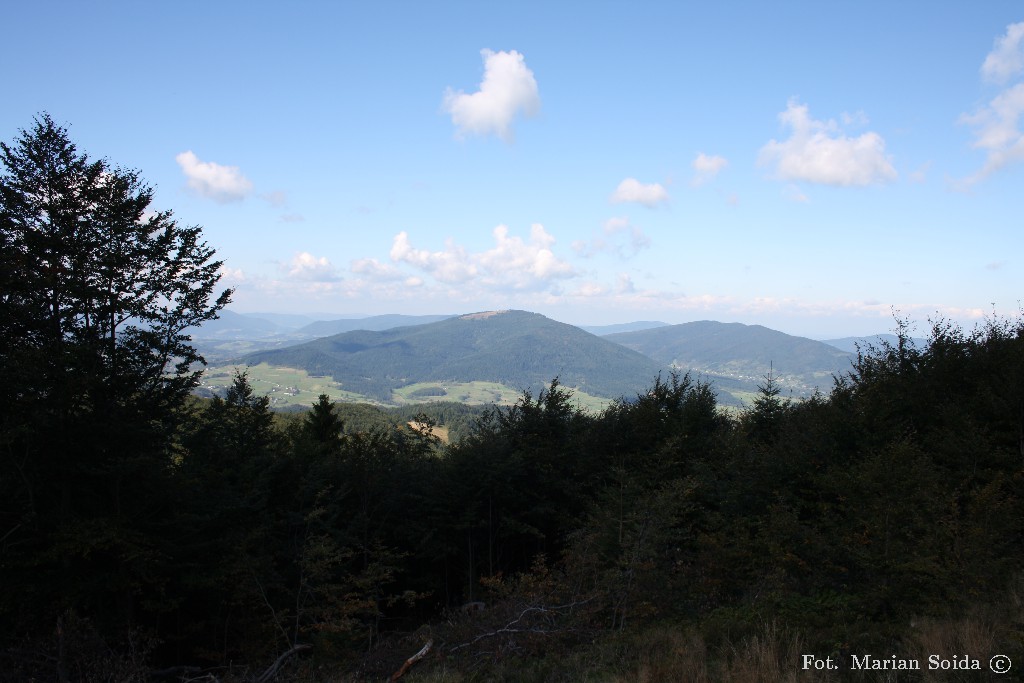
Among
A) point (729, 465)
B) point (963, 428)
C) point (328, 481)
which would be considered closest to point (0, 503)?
point (328, 481)

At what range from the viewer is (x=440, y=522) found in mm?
19016

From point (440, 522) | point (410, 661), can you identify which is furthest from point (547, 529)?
point (410, 661)

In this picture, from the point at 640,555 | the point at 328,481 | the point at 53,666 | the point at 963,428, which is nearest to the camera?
the point at 53,666

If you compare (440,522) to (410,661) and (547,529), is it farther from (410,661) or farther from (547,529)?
(410,661)

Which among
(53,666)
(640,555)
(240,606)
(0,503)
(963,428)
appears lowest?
Answer: (240,606)

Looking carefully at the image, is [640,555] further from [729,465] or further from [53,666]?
[53,666]

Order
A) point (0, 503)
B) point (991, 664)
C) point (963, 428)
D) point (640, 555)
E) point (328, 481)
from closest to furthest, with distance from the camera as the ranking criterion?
point (991, 664) → point (640, 555) → point (0, 503) → point (963, 428) → point (328, 481)

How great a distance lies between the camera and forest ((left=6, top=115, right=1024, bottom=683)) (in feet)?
25.0

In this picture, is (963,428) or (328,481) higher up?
(963,428)

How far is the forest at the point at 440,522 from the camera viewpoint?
7.62 metres

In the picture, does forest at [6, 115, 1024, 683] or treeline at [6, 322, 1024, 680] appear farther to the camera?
treeline at [6, 322, 1024, 680]

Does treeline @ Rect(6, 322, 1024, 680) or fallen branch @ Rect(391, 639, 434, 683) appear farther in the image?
treeline @ Rect(6, 322, 1024, 680)

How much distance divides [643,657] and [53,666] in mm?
9891

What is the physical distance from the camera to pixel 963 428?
1283 centimetres
